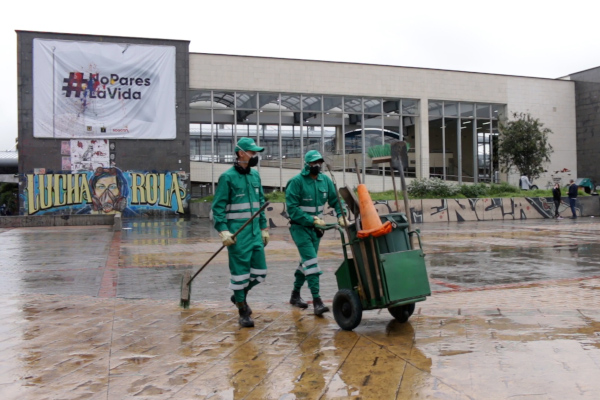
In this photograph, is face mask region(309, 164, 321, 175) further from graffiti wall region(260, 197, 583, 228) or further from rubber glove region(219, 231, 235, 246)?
graffiti wall region(260, 197, 583, 228)

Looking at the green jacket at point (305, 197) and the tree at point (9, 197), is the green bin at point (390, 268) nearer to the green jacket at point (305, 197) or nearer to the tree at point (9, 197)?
the green jacket at point (305, 197)

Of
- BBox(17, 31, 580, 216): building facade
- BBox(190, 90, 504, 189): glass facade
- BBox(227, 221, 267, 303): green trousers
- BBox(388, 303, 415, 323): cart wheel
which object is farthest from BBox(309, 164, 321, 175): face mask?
BBox(190, 90, 504, 189): glass facade

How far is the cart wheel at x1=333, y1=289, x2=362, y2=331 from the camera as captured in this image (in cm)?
502

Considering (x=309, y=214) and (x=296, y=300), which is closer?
(x=309, y=214)

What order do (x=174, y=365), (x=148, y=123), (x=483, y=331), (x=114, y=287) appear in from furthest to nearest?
(x=148, y=123) < (x=114, y=287) < (x=483, y=331) < (x=174, y=365)

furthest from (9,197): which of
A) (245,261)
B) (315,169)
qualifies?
(245,261)

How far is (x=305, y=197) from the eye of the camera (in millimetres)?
6074

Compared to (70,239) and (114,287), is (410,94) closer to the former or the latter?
(70,239)

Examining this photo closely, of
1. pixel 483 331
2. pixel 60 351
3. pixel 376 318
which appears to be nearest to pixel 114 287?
pixel 60 351

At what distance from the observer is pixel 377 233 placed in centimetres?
482

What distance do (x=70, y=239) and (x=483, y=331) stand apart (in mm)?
13314

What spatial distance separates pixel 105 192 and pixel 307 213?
72.7ft

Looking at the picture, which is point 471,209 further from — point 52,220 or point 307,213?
point 307,213

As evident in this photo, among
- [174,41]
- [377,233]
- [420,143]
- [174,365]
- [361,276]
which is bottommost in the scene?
[174,365]
